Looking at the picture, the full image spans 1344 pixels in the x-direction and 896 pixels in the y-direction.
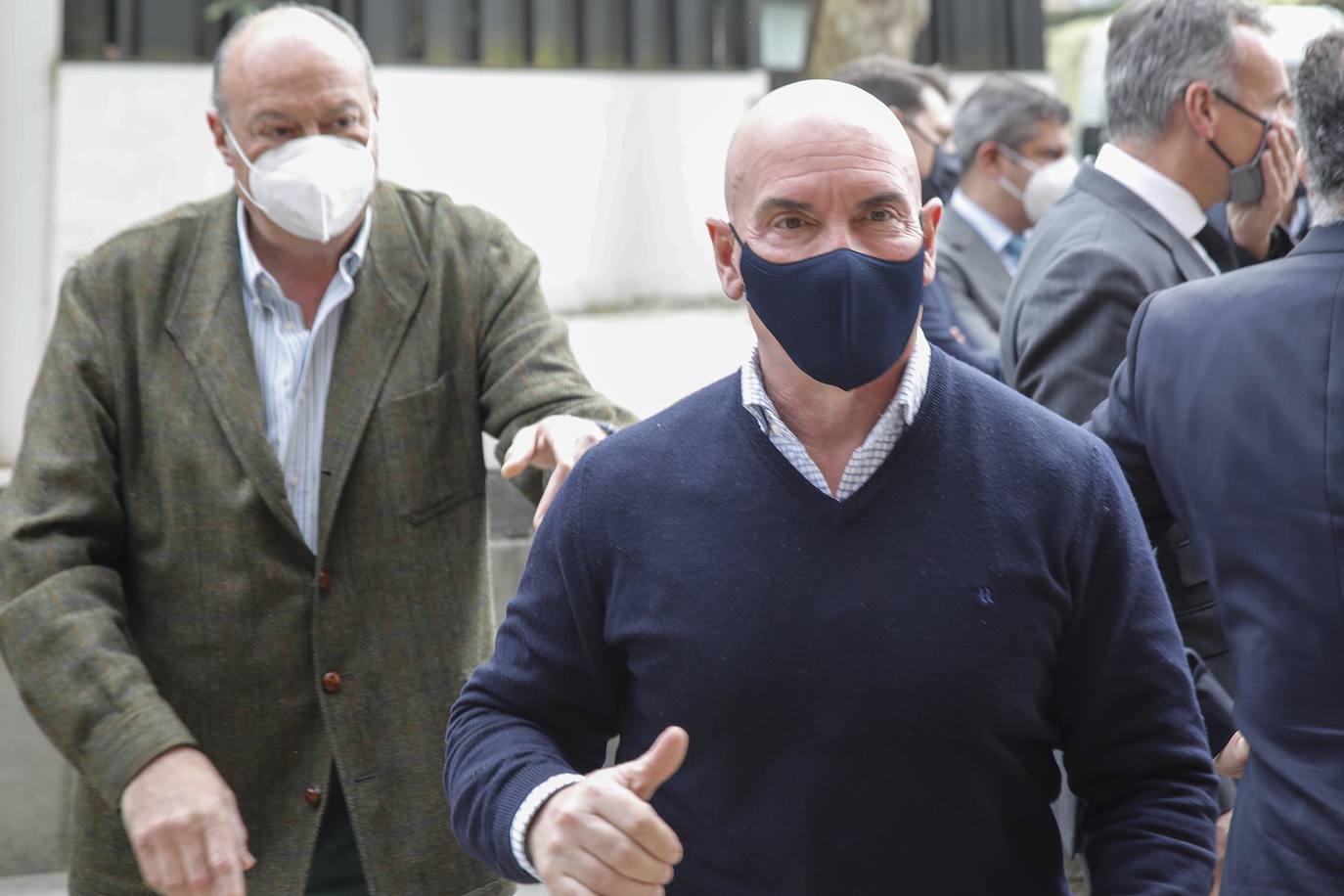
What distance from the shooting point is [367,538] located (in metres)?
2.69

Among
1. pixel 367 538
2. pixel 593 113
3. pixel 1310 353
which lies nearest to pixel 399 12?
pixel 593 113

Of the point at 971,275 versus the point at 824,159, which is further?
the point at 971,275

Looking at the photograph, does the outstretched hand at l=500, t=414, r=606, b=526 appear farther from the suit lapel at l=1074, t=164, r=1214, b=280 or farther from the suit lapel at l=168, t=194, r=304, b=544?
the suit lapel at l=1074, t=164, r=1214, b=280

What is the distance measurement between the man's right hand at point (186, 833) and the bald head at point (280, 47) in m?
1.25

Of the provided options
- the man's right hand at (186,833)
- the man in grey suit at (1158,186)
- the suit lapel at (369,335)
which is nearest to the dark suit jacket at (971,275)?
the man in grey suit at (1158,186)

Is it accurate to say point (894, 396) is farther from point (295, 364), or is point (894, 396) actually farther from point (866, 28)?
point (866, 28)

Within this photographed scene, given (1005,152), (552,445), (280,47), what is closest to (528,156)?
(1005,152)

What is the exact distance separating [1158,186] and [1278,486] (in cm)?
122

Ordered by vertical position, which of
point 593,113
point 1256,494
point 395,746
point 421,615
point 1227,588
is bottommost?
point 395,746

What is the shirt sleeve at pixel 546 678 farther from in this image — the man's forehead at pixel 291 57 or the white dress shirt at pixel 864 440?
the man's forehead at pixel 291 57

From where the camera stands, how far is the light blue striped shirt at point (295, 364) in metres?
2.70

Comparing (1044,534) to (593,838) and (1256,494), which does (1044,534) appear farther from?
(593,838)

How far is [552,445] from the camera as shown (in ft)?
7.86

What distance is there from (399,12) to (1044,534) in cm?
487
